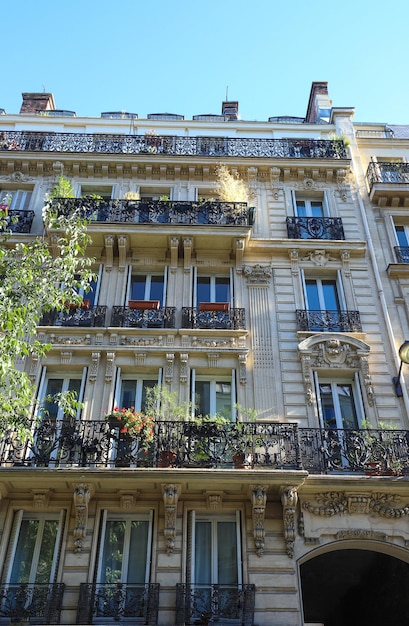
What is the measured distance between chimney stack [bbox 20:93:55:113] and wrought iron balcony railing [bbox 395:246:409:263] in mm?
12494

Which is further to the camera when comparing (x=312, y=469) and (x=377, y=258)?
(x=377, y=258)

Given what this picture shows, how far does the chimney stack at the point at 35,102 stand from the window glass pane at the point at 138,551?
1454 centimetres

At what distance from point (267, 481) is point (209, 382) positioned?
3.08 meters

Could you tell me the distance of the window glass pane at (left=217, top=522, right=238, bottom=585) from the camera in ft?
32.6

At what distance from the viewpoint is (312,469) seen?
424 inches

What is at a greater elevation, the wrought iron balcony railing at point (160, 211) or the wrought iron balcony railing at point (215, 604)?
the wrought iron balcony railing at point (160, 211)

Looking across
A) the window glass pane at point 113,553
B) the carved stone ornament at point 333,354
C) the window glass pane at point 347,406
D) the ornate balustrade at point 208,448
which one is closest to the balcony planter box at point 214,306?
the carved stone ornament at point 333,354

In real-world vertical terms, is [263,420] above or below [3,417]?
above

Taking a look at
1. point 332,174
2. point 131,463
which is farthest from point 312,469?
point 332,174

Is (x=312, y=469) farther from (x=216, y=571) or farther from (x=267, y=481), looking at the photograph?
(x=216, y=571)

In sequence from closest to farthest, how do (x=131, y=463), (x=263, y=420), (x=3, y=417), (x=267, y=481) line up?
1. (x=3, y=417)
2. (x=267, y=481)
3. (x=131, y=463)
4. (x=263, y=420)

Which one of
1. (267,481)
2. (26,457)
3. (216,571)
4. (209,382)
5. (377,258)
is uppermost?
(377,258)

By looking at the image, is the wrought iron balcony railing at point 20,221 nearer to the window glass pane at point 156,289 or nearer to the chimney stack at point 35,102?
the window glass pane at point 156,289

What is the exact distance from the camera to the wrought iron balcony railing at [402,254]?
47.8 feet
